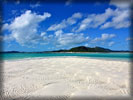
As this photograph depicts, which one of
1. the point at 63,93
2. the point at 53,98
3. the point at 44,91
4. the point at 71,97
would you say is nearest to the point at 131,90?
the point at 71,97

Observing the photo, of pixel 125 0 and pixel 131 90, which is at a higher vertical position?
pixel 125 0

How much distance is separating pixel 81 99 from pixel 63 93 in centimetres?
54

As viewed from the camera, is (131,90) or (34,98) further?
(131,90)

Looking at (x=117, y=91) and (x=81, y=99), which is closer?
(x=81, y=99)

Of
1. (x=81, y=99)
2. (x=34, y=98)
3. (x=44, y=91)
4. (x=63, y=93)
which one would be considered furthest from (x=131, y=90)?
(x=34, y=98)

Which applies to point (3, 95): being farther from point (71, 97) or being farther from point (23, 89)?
point (71, 97)

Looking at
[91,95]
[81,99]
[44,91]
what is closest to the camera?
[81,99]

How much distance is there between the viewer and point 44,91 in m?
2.65

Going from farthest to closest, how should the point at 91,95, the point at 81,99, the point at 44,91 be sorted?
the point at 44,91, the point at 91,95, the point at 81,99

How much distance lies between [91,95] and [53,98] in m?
1.03

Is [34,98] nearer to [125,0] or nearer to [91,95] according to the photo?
[91,95]

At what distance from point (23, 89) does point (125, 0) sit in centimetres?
423

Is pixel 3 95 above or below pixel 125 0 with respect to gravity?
below

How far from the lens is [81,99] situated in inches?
89.7
